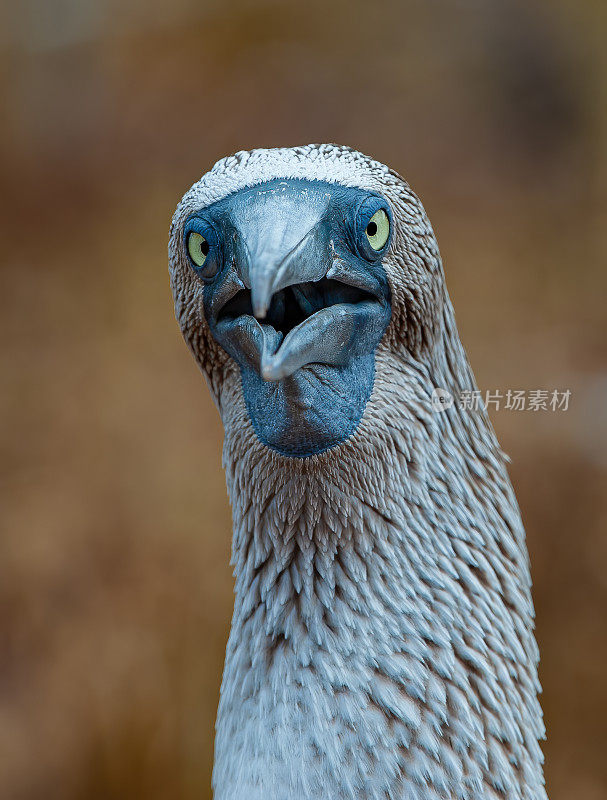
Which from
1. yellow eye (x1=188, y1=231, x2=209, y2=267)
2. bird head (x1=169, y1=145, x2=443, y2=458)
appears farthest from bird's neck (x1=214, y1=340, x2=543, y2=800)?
yellow eye (x1=188, y1=231, x2=209, y2=267)

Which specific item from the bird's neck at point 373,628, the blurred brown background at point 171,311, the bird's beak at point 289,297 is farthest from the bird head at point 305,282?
the blurred brown background at point 171,311

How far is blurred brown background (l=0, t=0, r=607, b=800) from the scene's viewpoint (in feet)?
17.7

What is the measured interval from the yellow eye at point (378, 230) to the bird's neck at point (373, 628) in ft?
1.06

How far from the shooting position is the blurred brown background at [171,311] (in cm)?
539

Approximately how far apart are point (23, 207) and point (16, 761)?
11.8 feet

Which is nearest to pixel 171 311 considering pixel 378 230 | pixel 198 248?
pixel 198 248

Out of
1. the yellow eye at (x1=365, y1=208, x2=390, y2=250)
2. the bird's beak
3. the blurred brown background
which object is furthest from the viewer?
the blurred brown background

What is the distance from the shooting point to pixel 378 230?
2.00 m

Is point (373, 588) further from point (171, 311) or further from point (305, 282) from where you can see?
point (171, 311)

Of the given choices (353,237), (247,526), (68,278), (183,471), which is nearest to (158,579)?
(183,471)

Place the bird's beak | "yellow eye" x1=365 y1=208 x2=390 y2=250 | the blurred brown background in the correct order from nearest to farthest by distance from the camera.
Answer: the bird's beak
"yellow eye" x1=365 y1=208 x2=390 y2=250
the blurred brown background

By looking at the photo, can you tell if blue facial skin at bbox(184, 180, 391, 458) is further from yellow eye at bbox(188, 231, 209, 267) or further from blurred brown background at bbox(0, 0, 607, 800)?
blurred brown background at bbox(0, 0, 607, 800)

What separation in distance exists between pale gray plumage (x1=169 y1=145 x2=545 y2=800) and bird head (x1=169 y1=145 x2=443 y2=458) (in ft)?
0.04

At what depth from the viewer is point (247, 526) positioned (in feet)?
7.42
